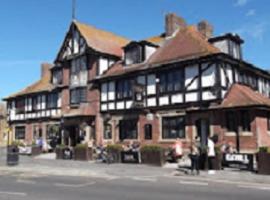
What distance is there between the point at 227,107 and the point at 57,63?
2061 centimetres

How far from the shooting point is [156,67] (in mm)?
27891

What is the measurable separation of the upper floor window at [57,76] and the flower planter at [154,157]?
17.8 meters

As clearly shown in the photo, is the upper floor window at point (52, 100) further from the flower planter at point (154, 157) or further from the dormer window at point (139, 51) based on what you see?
the flower planter at point (154, 157)

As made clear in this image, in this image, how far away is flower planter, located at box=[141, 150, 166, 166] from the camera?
72.9ft

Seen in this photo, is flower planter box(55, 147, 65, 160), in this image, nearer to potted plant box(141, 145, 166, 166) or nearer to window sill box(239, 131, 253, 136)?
potted plant box(141, 145, 166, 166)

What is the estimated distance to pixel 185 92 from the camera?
26.3 m

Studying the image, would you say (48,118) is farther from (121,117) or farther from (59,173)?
(59,173)

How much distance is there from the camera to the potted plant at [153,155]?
22.2 metres

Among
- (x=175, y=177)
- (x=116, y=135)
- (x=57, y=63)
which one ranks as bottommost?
(x=175, y=177)

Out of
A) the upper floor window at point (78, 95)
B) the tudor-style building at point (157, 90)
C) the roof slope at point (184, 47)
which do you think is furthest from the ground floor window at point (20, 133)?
the roof slope at point (184, 47)

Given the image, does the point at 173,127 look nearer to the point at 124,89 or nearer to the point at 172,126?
the point at 172,126

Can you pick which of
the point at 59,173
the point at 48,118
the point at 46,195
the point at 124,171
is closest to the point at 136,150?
the point at 124,171

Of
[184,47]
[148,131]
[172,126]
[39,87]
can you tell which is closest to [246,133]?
[172,126]

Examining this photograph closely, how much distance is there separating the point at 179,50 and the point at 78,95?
11.4 m
